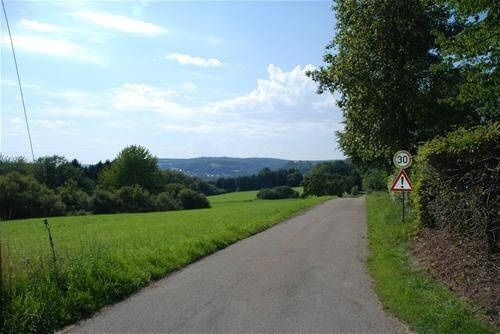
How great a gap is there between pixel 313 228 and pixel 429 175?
10934 mm

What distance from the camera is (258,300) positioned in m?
8.87

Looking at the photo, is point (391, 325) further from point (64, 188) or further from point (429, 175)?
point (64, 188)

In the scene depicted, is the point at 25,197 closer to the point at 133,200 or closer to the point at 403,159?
the point at 133,200

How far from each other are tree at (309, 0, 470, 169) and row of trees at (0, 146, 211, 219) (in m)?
19.1

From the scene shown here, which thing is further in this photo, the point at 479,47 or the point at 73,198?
the point at 73,198

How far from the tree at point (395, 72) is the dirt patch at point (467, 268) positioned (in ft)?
49.1

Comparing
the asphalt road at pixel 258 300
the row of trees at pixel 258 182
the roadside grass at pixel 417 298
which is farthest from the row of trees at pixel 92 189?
the roadside grass at pixel 417 298

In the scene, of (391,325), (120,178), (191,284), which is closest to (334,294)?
(391,325)

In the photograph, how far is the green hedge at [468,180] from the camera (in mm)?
8406

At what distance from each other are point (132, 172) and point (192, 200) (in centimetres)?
1665

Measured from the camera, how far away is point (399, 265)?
11.6 meters

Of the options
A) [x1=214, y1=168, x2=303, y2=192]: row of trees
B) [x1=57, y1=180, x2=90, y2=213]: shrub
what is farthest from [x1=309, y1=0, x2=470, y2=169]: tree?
[x1=214, y1=168, x2=303, y2=192]: row of trees

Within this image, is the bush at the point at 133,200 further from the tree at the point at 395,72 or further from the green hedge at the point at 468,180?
the green hedge at the point at 468,180

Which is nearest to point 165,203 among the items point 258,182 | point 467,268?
point 258,182
